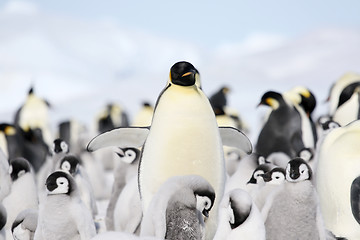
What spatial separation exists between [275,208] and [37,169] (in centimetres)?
570

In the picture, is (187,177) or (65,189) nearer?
(187,177)

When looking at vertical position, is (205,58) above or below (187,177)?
below

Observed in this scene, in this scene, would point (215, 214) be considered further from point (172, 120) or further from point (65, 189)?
point (65, 189)

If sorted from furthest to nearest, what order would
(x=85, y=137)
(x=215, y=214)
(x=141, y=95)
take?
(x=141, y=95), (x=85, y=137), (x=215, y=214)

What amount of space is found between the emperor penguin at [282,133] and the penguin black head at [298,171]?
3050 mm

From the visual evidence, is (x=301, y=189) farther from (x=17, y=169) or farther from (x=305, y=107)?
(x=305, y=107)

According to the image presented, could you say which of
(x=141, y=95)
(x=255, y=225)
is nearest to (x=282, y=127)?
(x=255, y=225)

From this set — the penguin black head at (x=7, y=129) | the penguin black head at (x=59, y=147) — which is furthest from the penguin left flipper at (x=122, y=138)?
the penguin black head at (x=7, y=129)

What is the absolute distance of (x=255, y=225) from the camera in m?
3.34

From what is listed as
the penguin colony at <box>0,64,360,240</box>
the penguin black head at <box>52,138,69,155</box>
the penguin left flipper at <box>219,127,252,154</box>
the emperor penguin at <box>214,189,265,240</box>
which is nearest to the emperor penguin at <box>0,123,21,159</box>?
the penguin black head at <box>52,138,69,155</box>

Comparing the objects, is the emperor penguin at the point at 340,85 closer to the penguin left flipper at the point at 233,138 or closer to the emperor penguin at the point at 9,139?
the emperor penguin at the point at 9,139

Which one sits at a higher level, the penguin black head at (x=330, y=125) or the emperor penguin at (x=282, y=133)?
the penguin black head at (x=330, y=125)

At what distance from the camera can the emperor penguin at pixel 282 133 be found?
689 cm

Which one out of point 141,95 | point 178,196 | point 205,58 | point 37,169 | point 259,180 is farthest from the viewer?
point 205,58
